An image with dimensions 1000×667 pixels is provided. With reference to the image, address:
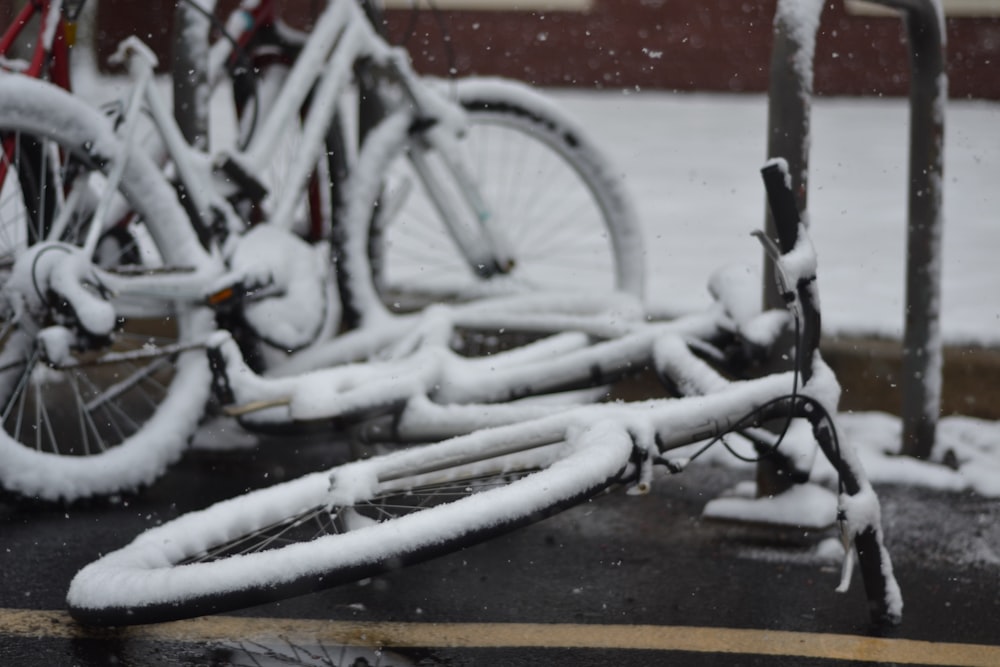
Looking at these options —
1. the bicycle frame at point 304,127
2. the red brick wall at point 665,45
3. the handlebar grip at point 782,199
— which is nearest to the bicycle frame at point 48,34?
the bicycle frame at point 304,127

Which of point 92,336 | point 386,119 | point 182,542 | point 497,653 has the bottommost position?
point 497,653

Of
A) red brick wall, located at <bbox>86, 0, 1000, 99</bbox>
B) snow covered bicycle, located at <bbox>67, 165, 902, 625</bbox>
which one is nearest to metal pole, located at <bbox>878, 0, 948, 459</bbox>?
snow covered bicycle, located at <bbox>67, 165, 902, 625</bbox>

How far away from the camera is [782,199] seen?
3154mm

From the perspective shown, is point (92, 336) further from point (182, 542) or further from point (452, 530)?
point (452, 530)

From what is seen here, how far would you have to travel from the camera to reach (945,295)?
5930mm

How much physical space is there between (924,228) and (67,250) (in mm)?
2420

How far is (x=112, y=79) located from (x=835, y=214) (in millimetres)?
7166

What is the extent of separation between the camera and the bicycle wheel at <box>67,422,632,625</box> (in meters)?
2.66

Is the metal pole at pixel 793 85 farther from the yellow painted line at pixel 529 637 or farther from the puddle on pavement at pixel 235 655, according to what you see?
the puddle on pavement at pixel 235 655

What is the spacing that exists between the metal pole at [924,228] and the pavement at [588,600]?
1.17ft

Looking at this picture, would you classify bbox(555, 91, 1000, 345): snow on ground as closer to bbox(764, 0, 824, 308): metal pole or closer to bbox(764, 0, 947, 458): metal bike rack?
bbox(764, 0, 947, 458): metal bike rack

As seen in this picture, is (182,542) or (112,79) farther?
(112,79)

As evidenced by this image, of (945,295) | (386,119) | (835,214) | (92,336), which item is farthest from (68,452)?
(835,214)

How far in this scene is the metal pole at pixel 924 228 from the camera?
4426 millimetres
